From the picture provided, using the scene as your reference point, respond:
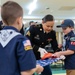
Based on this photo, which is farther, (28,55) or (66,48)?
(66,48)

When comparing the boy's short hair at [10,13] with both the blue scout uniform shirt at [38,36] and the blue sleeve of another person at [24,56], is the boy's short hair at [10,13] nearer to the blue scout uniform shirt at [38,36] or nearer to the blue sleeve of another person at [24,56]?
the blue sleeve of another person at [24,56]

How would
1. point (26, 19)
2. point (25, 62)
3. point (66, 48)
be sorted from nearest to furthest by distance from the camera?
point (25, 62) → point (66, 48) → point (26, 19)

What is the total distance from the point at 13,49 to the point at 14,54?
0.03 meters

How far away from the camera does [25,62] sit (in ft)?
3.57

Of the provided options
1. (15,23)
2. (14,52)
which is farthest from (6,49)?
(15,23)

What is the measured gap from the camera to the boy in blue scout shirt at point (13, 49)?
1087mm

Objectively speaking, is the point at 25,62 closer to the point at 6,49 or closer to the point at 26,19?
the point at 6,49

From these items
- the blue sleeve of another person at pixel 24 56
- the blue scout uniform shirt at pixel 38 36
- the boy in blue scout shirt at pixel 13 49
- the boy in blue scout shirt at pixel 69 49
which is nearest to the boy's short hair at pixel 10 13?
the boy in blue scout shirt at pixel 13 49

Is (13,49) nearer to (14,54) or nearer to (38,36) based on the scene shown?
(14,54)

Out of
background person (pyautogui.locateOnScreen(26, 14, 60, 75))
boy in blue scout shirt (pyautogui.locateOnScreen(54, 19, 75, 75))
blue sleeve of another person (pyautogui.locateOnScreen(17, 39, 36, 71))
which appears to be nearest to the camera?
blue sleeve of another person (pyautogui.locateOnScreen(17, 39, 36, 71))

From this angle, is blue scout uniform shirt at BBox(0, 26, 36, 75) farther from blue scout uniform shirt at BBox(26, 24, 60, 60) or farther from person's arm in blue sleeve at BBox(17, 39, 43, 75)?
blue scout uniform shirt at BBox(26, 24, 60, 60)

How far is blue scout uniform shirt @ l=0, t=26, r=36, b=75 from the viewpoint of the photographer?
3.56 feet

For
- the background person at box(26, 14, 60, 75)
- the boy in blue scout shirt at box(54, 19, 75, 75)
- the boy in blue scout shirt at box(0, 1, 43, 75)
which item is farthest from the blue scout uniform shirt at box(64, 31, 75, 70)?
the boy in blue scout shirt at box(0, 1, 43, 75)

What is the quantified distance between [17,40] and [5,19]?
0.54ft
